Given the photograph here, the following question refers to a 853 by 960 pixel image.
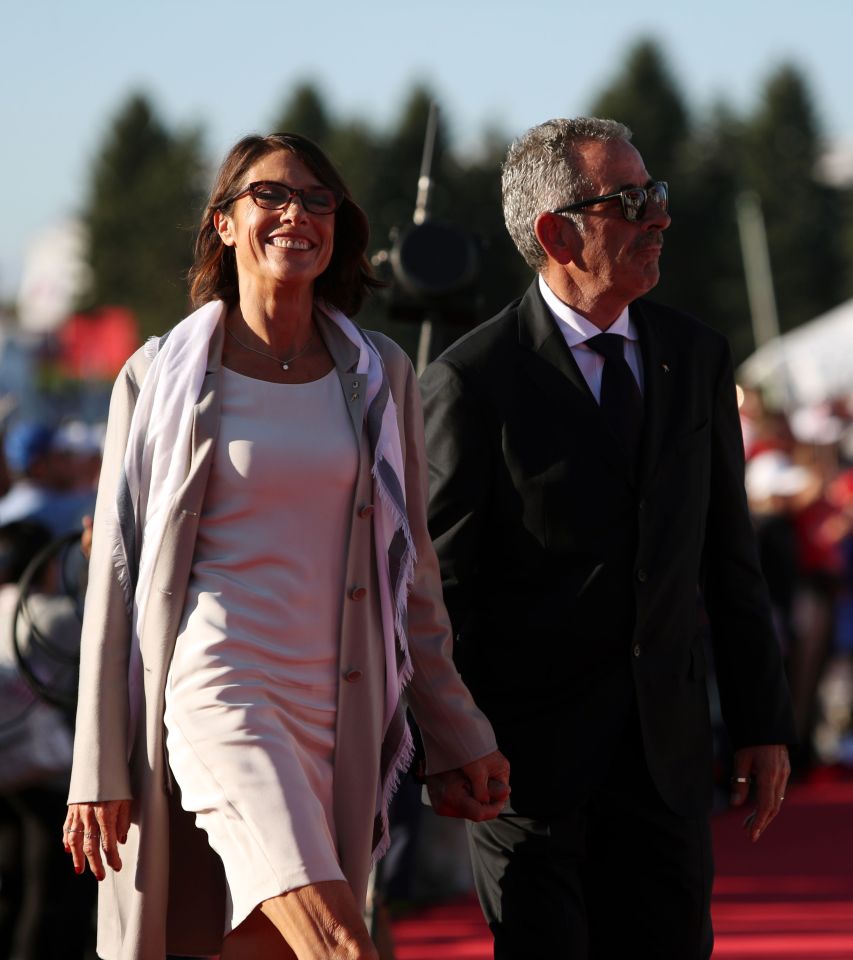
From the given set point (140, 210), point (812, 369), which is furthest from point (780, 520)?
point (140, 210)

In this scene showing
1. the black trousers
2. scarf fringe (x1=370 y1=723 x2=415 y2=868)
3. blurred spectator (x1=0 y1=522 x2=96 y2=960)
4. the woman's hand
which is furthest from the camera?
blurred spectator (x1=0 y1=522 x2=96 y2=960)

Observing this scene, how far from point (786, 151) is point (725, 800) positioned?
7492cm

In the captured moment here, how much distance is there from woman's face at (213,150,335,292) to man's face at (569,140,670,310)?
26.2 inches

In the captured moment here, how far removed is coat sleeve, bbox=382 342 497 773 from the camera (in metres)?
3.63

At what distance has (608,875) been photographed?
12.8ft

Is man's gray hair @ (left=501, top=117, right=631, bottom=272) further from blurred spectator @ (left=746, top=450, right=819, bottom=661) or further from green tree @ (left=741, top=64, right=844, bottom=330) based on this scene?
green tree @ (left=741, top=64, right=844, bottom=330)

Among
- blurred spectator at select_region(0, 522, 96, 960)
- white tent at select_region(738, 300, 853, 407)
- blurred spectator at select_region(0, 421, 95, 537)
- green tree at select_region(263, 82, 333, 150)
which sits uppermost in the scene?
green tree at select_region(263, 82, 333, 150)

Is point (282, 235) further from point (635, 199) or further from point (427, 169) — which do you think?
point (427, 169)

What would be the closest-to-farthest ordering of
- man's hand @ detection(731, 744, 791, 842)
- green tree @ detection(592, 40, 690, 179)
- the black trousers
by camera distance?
the black trousers < man's hand @ detection(731, 744, 791, 842) < green tree @ detection(592, 40, 690, 179)

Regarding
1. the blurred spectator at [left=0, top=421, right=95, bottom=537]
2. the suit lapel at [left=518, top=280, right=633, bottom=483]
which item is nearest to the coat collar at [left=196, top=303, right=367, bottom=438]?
the suit lapel at [left=518, top=280, right=633, bottom=483]

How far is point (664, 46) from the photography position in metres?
87.9

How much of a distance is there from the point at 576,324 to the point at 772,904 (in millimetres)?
4763

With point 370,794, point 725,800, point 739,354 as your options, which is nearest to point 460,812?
point 370,794

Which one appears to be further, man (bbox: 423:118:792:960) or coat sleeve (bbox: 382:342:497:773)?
man (bbox: 423:118:792:960)
